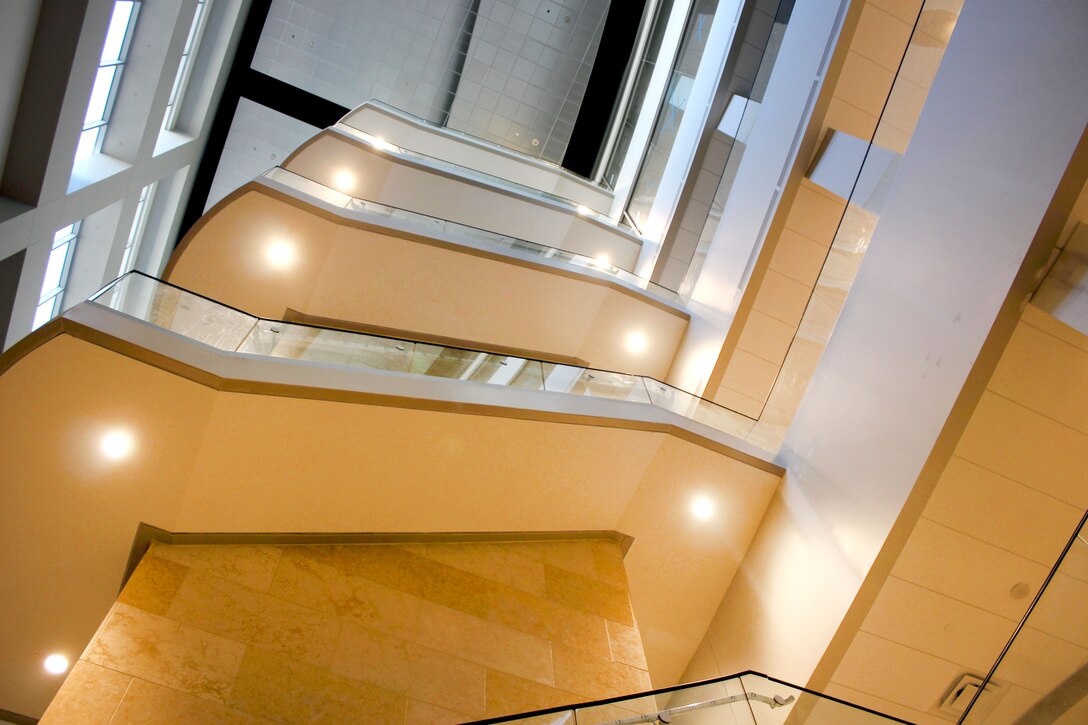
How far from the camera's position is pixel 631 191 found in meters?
16.2

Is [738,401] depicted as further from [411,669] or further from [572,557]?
[411,669]

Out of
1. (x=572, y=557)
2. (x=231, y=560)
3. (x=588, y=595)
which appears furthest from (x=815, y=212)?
(x=231, y=560)

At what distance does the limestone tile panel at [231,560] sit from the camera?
207 inches

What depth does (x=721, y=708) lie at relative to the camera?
3.67 meters

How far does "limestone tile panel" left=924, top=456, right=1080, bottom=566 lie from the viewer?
210 inches

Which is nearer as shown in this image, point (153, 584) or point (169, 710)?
point (169, 710)

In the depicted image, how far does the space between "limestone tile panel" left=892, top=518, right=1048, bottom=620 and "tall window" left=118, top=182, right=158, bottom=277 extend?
15.1 metres

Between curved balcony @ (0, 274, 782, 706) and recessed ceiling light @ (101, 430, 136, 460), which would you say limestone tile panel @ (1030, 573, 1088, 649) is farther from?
recessed ceiling light @ (101, 430, 136, 460)

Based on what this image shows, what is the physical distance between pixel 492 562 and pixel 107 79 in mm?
10490

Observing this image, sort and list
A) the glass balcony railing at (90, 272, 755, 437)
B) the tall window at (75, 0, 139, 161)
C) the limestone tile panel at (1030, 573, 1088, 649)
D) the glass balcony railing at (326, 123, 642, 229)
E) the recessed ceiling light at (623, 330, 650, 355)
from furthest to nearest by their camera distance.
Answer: the glass balcony railing at (326, 123, 642, 229), the tall window at (75, 0, 139, 161), the recessed ceiling light at (623, 330, 650, 355), the glass balcony railing at (90, 272, 755, 437), the limestone tile panel at (1030, 573, 1088, 649)

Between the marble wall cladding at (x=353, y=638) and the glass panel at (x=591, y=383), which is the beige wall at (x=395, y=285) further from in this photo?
the marble wall cladding at (x=353, y=638)

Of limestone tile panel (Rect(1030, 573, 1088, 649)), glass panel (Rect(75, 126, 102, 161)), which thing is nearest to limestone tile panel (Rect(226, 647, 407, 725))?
limestone tile panel (Rect(1030, 573, 1088, 649))

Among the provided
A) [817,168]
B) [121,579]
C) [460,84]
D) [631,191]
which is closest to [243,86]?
[460,84]

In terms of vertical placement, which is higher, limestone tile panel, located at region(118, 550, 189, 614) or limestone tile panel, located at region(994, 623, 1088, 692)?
limestone tile panel, located at region(994, 623, 1088, 692)
